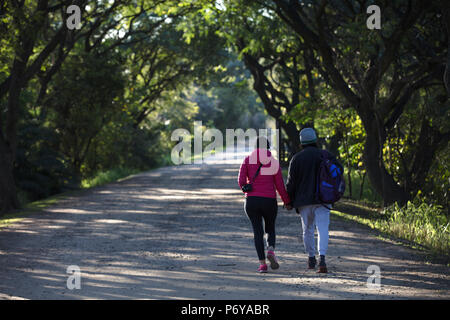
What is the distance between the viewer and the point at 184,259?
30.6 ft

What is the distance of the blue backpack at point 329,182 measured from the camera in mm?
8188

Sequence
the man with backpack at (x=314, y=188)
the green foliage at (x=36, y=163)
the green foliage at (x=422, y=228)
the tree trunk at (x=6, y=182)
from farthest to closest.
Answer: the green foliage at (x=36, y=163), the tree trunk at (x=6, y=182), the green foliage at (x=422, y=228), the man with backpack at (x=314, y=188)

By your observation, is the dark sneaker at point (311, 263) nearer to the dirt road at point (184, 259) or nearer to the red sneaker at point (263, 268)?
the dirt road at point (184, 259)

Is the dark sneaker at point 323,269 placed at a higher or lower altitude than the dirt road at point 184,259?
higher

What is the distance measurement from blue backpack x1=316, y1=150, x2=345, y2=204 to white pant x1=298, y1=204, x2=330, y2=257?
0.21 m

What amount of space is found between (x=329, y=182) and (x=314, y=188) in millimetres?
218

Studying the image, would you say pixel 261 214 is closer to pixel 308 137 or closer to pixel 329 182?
pixel 329 182

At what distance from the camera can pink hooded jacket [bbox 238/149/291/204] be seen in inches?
328

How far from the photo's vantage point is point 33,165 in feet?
69.4

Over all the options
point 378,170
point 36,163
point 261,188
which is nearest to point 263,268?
point 261,188

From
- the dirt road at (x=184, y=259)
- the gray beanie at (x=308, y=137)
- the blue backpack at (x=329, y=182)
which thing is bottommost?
the dirt road at (x=184, y=259)

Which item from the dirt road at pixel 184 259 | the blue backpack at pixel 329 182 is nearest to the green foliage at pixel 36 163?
the dirt road at pixel 184 259

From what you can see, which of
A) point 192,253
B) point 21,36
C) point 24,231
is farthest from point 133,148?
point 192,253
